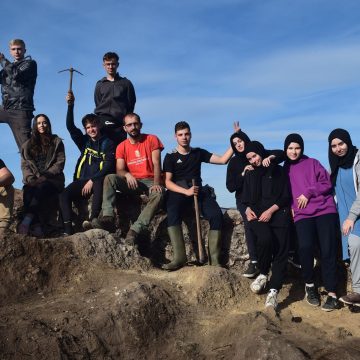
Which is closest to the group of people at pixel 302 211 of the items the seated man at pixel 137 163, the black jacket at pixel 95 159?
the seated man at pixel 137 163

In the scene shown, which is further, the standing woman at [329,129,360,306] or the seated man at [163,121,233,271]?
the seated man at [163,121,233,271]

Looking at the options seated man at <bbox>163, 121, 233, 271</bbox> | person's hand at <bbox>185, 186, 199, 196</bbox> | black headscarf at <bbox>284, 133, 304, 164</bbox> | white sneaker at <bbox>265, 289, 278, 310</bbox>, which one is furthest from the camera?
person's hand at <bbox>185, 186, 199, 196</bbox>

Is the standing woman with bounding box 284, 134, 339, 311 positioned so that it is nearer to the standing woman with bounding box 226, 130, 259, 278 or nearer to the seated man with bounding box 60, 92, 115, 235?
the standing woman with bounding box 226, 130, 259, 278

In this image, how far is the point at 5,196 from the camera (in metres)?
8.05

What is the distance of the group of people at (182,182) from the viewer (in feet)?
24.2

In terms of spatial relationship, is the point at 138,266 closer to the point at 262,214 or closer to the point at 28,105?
the point at 262,214

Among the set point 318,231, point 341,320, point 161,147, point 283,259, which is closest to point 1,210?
point 161,147

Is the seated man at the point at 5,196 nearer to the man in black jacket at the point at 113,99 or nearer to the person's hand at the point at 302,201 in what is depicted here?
the man in black jacket at the point at 113,99

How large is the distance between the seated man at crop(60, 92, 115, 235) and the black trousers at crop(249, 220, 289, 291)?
2967 millimetres

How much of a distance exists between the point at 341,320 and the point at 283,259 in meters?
1.23

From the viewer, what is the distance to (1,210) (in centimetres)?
805

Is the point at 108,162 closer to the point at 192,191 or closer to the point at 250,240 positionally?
the point at 192,191

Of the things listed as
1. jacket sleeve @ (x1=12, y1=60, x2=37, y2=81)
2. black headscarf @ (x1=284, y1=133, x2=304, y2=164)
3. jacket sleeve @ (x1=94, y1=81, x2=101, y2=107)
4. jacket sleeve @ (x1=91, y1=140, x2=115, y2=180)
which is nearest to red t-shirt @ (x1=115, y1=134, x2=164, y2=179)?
jacket sleeve @ (x1=91, y1=140, x2=115, y2=180)

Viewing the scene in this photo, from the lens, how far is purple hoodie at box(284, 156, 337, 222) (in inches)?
293
